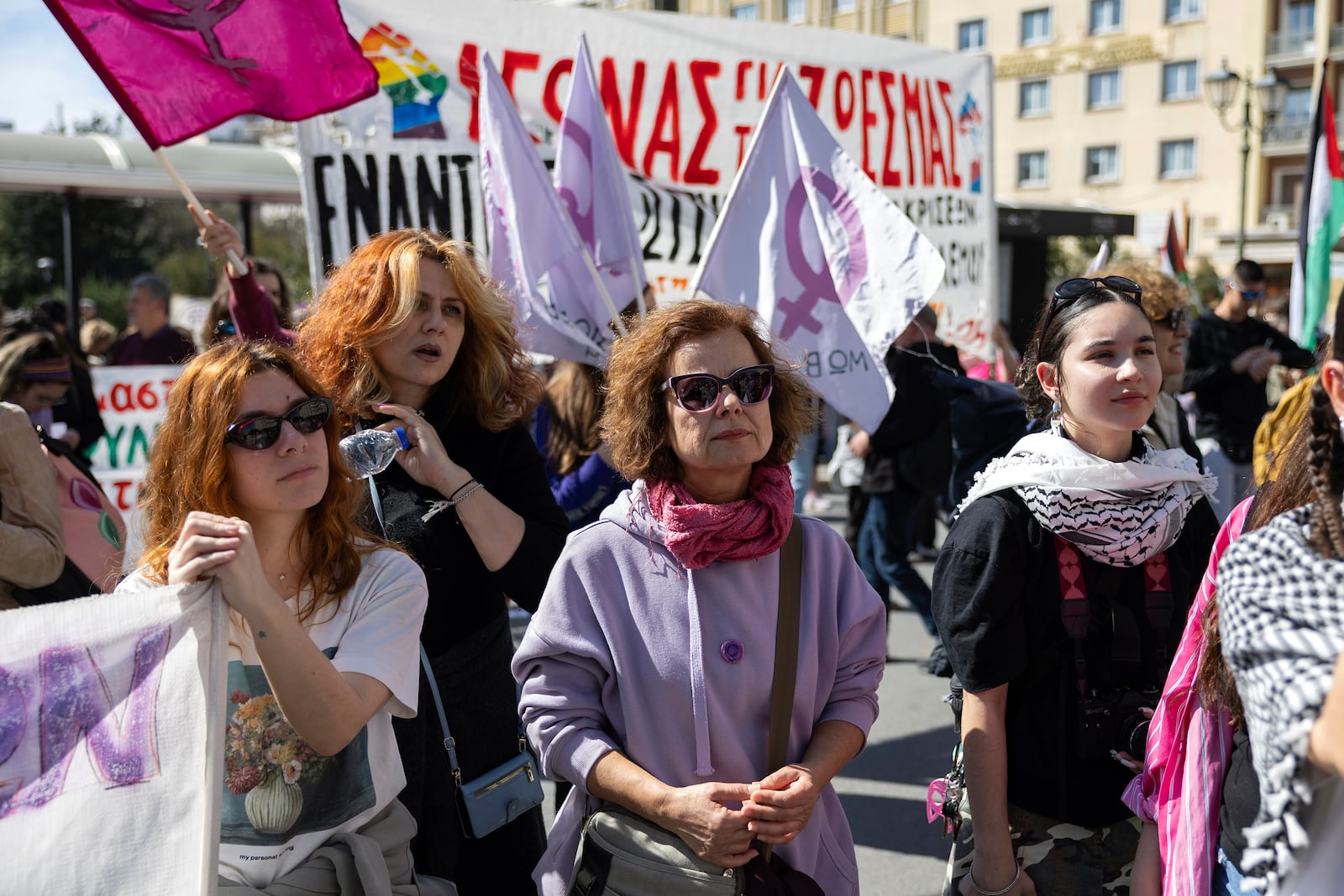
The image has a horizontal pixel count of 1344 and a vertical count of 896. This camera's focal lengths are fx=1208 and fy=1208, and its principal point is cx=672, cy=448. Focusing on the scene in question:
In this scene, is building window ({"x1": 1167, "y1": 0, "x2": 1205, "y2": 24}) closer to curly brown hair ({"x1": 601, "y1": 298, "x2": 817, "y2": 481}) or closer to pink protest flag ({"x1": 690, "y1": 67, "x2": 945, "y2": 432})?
pink protest flag ({"x1": 690, "y1": 67, "x2": 945, "y2": 432})

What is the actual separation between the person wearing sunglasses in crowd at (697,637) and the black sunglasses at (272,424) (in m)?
0.54

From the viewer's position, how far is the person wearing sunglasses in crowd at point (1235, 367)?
7387mm

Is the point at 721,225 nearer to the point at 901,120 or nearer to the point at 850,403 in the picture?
the point at 850,403

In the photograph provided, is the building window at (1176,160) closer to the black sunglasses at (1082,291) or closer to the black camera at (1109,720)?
the black sunglasses at (1082,291)

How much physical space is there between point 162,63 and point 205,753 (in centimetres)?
256

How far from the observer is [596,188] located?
15.1 feet

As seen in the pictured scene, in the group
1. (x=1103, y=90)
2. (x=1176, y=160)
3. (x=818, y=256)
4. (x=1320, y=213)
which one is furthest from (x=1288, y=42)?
(x=818, y=256)

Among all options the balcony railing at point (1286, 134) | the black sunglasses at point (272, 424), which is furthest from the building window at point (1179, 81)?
the black sunglasses at point (272, 424)

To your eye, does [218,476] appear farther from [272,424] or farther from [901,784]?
[901,784]

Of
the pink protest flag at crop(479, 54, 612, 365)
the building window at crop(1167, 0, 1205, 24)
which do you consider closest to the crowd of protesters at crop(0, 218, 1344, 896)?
the pink protest flag at crop(479, 54, 612, 365)

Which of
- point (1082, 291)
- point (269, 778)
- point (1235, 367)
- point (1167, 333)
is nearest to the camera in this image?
point (269, 778)

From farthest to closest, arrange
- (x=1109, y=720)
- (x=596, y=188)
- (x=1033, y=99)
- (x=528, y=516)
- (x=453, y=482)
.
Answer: (x=1033, y=99)
(x=596, y=188)
(x=528, y=516)
(x=453, y=482)
(x=1109, y=720)

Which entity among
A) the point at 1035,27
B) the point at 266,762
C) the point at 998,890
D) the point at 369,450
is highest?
the point at 1035,27

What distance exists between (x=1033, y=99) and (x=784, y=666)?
4743 centimetres
